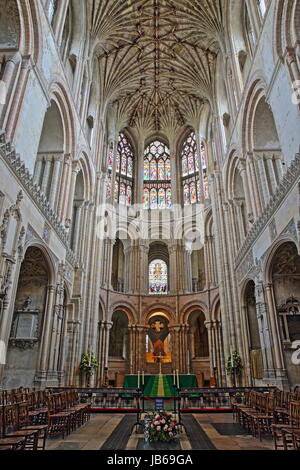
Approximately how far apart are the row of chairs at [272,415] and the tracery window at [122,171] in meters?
22.4

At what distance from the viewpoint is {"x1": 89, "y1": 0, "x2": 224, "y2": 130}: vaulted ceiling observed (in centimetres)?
2169

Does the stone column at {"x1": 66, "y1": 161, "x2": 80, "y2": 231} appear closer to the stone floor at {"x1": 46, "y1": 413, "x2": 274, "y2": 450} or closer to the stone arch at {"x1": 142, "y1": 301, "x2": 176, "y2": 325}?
the stone floor at {"x1": 46, "y1": 413, "x2": 274, "y2": 450}

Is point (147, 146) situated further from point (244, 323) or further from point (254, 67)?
point (244, 323)

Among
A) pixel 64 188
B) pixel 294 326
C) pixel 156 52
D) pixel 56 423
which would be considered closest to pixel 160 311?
pixel 64 188

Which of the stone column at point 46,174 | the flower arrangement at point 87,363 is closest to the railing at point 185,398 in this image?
the flower arrangement at point 87,363

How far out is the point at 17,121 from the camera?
10.1 metres

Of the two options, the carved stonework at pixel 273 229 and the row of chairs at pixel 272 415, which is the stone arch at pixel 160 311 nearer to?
the carved stonework at pixel 273 229

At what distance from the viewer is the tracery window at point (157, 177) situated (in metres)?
31.2

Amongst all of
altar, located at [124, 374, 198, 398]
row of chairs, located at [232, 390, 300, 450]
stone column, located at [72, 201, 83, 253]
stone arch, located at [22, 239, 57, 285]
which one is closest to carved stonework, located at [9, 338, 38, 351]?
stone arch, located at [22, 239, 57, 285]

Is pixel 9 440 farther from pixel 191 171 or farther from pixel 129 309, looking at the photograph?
pixel 191 171

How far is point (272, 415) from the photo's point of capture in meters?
7.23

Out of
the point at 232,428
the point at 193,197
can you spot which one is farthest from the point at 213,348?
the point at 232,428

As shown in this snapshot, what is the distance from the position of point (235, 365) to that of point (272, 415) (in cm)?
1052

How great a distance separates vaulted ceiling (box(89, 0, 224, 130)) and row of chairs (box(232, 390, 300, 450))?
21.2m
